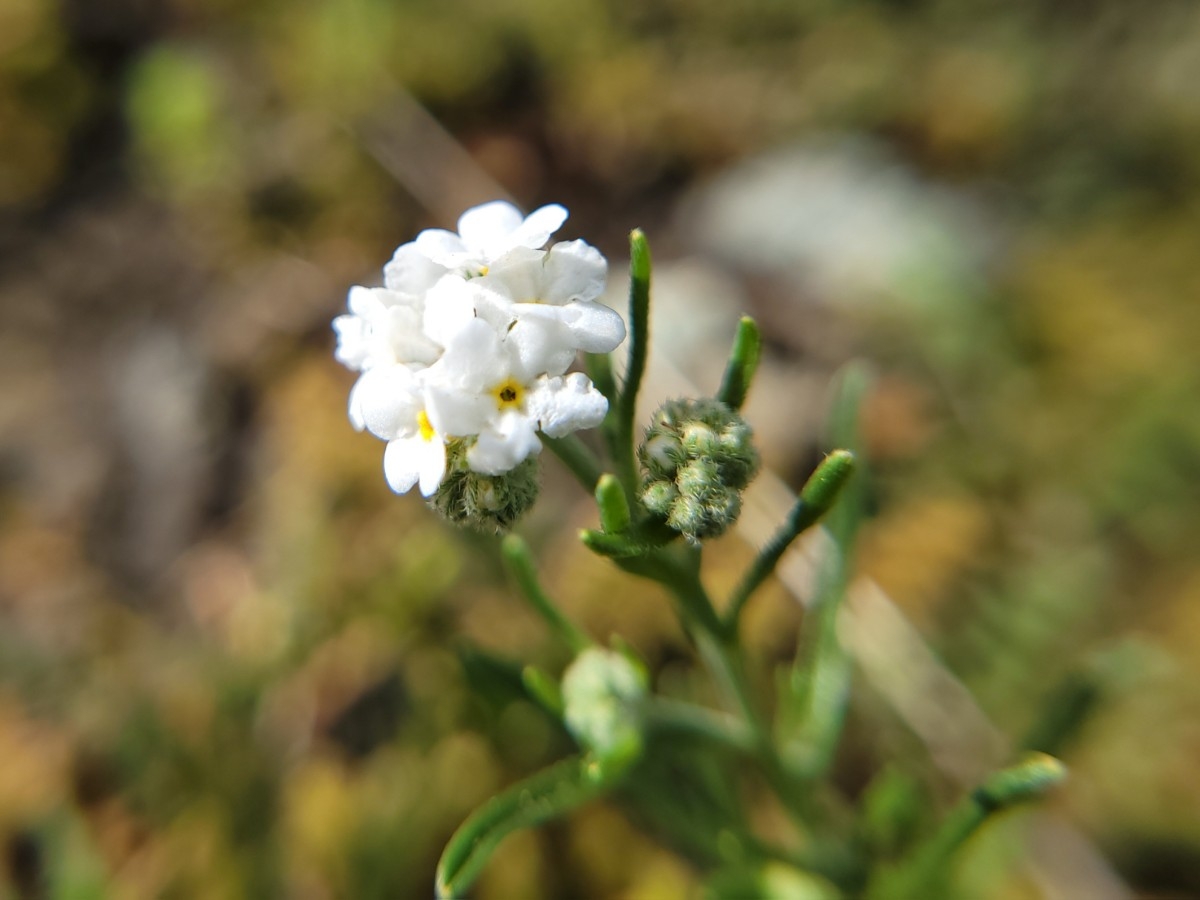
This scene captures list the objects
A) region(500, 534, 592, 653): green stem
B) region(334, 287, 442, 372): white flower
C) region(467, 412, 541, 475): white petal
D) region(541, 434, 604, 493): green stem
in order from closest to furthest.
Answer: region(467, 412, 541, 475): white petal → region(334, 287, 442, 372): white flower → region(541, 434, 604, 493): green stem → region(500, 534, 592, 653): green stem

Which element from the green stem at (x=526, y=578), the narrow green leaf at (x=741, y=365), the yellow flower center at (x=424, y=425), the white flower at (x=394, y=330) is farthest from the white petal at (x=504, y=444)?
the green stem at (x=526, y=578)

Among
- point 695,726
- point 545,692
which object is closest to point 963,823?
point 695,726

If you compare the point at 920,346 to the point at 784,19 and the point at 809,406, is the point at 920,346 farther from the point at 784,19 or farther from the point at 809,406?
the point at 784,19

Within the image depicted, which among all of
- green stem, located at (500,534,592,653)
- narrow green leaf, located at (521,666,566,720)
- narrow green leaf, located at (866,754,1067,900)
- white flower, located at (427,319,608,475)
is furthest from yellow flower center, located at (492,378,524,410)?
narrow green leaf, located at (866,754,1067,900)

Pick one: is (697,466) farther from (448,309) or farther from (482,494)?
(448,309)

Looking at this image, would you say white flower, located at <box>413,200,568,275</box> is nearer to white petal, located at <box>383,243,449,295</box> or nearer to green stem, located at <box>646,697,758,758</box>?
white petal, located at <box>383,243,449,295</box>

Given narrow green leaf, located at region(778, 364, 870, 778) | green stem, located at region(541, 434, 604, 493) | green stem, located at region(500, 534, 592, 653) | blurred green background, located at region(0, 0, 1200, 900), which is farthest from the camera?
blurred green background, located at region(0, 0, 1200, 900)

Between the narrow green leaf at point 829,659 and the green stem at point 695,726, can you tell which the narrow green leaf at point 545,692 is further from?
the narrow green leaf at point 829,659
